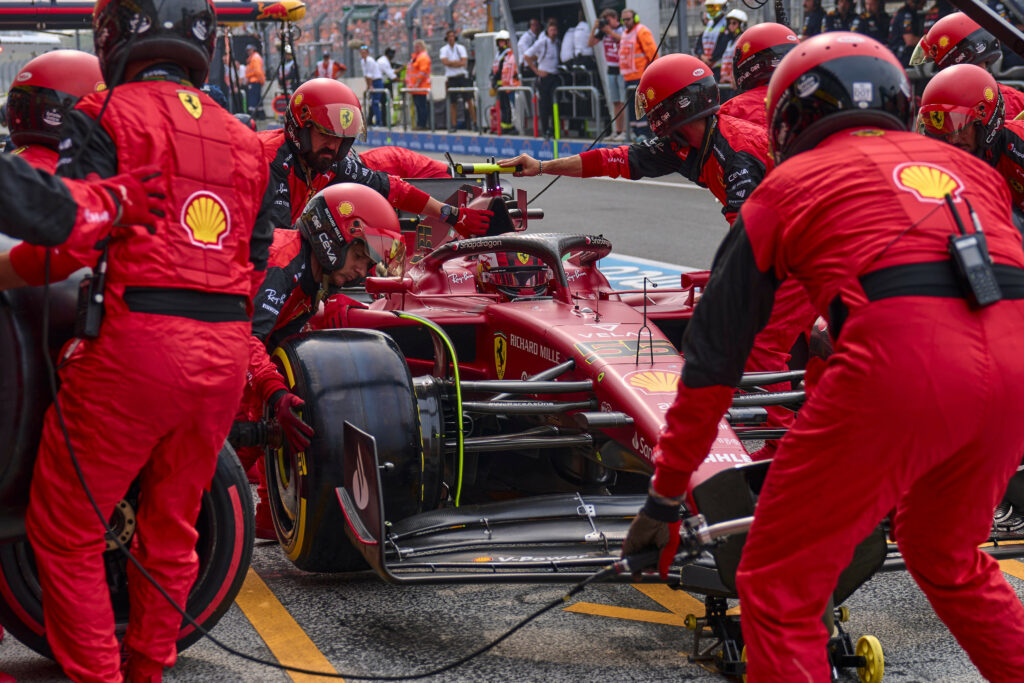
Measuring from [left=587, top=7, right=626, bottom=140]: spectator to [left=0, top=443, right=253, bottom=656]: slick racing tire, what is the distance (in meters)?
16.3

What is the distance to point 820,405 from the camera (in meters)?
2.79

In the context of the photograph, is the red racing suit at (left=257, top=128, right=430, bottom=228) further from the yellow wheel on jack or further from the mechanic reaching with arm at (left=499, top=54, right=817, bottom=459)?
the yellow wheel on jack

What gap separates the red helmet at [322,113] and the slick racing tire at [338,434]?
1.59m

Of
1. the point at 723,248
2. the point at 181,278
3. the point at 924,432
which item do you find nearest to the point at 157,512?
the point at 181,278

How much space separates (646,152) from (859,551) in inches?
136

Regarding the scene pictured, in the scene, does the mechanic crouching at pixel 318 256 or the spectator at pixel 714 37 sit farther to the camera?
the spectator at pixel 714 37

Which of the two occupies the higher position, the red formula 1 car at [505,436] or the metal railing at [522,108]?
the red formula 1 car at [505,436]

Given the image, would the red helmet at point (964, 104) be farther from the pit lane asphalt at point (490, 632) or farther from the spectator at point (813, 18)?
the spectator at point (813, 18)

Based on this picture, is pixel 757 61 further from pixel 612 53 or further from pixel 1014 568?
pixel 612 53

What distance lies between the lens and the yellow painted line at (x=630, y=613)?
14.2 ft

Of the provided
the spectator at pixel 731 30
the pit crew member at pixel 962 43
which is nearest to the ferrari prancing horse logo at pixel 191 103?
the pit crew member at pixel 962 43

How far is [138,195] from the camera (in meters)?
3.17

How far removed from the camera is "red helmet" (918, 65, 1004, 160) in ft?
18.6

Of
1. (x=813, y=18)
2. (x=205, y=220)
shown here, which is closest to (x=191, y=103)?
(x=205, y=220)
